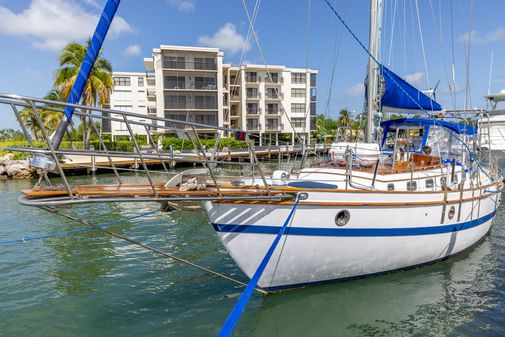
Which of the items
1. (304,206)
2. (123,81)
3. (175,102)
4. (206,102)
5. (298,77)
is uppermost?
(298,77)

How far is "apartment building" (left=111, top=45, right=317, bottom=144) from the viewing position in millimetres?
44625

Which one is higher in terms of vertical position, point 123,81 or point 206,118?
point 123,81

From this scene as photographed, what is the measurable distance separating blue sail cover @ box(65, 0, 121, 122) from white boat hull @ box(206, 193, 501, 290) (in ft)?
8.19

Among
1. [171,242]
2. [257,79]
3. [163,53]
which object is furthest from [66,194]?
[257,79]

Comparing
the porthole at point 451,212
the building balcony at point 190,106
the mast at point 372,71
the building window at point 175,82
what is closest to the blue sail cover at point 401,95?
the mast at point 372,71

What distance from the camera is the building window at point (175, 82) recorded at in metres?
44.5

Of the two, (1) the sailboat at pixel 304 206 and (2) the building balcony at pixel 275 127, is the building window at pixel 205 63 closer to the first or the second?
(2) the building balcony at pixel 275 127

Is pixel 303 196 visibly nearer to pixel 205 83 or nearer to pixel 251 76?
pixel 205 83

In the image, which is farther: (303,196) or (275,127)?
(275,127)

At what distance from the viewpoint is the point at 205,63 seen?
1807 inches

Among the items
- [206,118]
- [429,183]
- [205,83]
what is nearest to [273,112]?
[206,118]

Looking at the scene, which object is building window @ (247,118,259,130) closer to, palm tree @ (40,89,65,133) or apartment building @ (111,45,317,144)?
apartment building @ (111,45,317,144)

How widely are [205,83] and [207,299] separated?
139 ft

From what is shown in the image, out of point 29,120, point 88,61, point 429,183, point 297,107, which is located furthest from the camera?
point 297,107
